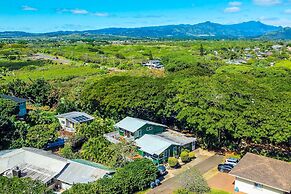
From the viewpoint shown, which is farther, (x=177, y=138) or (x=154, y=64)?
(x=154, y=64)

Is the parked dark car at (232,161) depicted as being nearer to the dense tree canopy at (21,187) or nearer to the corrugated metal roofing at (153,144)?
the corrugated metal roofing at (153,144)

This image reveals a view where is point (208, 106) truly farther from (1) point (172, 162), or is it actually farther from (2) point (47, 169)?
(2) point (47, 169)

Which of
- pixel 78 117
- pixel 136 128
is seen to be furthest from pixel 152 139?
pixel 78 117

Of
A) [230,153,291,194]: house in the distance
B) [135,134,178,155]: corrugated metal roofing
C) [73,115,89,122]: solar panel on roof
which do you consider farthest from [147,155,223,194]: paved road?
[73,115,89,122]: solar panel on roof

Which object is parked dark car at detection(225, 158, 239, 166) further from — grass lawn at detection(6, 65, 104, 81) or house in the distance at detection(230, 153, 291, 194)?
grass lawn at detection(6, 65, 104, 81)

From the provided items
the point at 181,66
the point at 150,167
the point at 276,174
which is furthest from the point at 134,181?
the point at 181,66

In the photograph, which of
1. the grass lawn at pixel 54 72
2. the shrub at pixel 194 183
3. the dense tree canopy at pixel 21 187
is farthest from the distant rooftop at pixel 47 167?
the grass lawn at pixel 54 72
